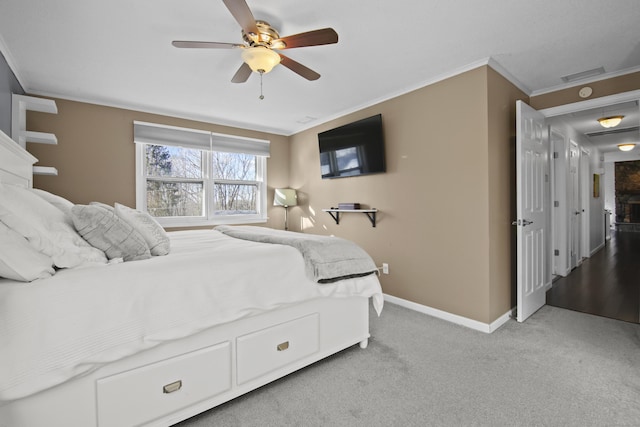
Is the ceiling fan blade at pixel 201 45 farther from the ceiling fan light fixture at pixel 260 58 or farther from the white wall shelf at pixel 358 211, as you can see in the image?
the white wall shelf at pixel 358 211

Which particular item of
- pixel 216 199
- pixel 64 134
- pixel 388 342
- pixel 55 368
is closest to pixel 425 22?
pixel 388 342

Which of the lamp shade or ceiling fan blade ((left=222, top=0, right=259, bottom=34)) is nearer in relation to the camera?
ceiling fan blade ((left=222, top=0, right=259, bottom=34))

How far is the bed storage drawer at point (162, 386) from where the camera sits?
1343mm

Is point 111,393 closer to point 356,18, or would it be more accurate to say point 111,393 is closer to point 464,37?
point 356,18

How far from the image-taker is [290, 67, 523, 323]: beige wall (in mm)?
2695

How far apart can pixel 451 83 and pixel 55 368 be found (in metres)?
3.39

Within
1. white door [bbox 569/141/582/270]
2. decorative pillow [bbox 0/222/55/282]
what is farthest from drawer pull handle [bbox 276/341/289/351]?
white door [bbox 569/141/582/270]

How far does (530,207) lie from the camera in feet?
9.67

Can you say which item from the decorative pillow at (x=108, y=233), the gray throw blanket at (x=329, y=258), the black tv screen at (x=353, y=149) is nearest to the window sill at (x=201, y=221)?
the black tv screen at (x=353, y=149)

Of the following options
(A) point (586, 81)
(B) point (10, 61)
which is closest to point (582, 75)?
(A) point (586, 81)

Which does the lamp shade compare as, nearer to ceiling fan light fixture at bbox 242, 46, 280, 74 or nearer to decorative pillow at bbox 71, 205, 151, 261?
ceiling fan light fixture at bbox 242, 46, 280, 74

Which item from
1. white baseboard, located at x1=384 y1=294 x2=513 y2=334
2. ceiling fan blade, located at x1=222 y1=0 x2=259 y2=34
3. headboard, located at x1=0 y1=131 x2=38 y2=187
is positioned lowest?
white baseboard, located at x1=384 y1=294 x2=513 y2=334

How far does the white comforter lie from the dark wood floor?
10.8 feet

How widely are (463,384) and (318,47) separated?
2635mm
